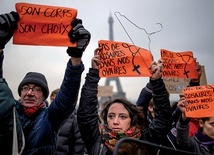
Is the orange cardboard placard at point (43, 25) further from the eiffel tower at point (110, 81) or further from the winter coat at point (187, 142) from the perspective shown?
the eiffel tower at point (110, 81)

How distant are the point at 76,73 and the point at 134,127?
0.80 m

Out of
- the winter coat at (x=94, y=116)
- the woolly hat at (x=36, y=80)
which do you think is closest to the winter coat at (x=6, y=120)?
the winter coat at (x=94, y=116)

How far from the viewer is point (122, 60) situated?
2.88 metres

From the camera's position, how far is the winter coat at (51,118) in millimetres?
2154

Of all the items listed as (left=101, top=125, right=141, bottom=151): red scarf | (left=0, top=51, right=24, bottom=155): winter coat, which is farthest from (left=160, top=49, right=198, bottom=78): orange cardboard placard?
(left=0, top=51, right=24, bottom=155): winter coat

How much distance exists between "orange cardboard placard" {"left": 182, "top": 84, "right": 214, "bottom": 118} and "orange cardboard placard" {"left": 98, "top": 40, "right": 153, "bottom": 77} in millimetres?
688

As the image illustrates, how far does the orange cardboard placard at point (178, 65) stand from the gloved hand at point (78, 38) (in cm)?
155

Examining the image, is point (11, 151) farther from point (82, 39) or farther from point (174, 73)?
point (174, 73)

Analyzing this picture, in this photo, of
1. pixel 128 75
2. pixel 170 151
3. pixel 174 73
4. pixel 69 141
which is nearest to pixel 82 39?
pixel 128 75

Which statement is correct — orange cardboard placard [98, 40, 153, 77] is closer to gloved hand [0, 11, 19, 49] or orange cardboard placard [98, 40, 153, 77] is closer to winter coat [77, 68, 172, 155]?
winter coat [77, 68, 172, 155]

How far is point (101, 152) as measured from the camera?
2178 mm

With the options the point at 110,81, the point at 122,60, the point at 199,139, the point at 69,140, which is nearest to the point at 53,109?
the point at 122,60

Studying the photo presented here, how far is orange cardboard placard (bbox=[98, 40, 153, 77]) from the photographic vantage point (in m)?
2.78

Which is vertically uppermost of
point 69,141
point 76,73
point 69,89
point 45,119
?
point 76,73
